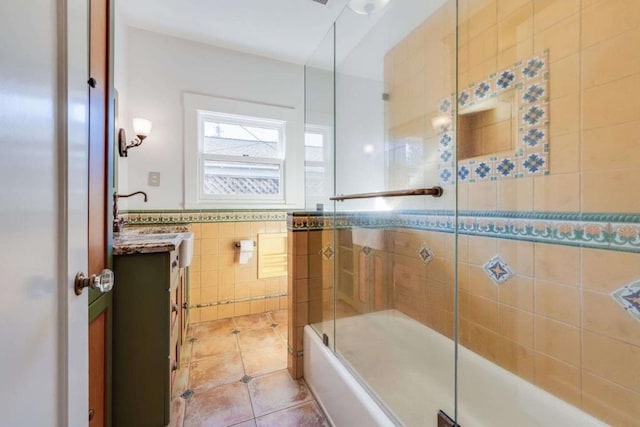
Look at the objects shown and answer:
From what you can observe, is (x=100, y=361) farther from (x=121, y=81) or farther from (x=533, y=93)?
(x=533, y=93)

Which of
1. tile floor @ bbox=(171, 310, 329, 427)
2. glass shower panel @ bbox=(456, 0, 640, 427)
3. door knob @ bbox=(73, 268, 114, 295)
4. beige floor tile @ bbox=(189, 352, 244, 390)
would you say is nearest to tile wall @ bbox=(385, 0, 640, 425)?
Answer: glass shower panel @ bbox=(456, 0, 640, 427)

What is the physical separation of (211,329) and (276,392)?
104 centimetres

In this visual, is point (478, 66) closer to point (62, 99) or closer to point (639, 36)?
point (639, 36)

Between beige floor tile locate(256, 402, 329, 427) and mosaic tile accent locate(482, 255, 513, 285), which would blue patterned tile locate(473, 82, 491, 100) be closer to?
mosaic tile accent locate(482, 255, 513, 285)

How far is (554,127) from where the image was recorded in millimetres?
1193

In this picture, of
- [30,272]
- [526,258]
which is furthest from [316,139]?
[30,272]

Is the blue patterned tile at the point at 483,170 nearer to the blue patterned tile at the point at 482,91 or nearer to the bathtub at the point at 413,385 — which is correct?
the blue patterned tile at the point at 482,91

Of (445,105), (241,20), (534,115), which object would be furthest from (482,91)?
(241,20)

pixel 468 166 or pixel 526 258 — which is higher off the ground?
pixel 468 166

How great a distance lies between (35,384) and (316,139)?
2.07 meters

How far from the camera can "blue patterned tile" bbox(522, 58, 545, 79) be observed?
4.10ft

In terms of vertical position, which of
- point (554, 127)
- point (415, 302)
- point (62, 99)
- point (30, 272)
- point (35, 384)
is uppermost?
point (554, 127)

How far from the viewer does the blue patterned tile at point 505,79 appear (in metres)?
1.37

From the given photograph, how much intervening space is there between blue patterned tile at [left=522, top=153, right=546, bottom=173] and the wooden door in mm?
1812
